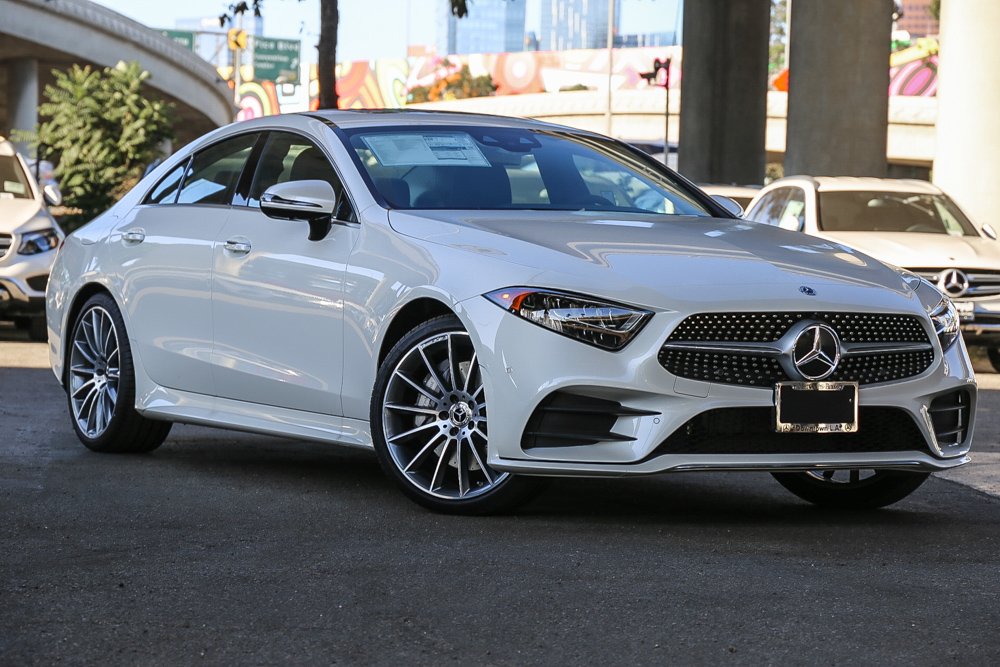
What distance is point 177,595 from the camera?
477cm

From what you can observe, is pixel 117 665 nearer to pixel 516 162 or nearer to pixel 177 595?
pixel 177 595

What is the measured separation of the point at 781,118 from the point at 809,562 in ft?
262

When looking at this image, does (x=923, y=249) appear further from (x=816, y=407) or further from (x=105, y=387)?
(x=816, y=407)

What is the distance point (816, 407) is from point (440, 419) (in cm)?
127

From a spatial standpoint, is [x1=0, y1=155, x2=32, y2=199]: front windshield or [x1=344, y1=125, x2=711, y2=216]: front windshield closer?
[x1=344, y1=125, x2=711, y2=216]: front windshield

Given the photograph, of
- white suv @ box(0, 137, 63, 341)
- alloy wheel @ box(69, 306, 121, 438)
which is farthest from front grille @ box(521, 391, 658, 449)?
white suv @ box(0, 137, 63, 341)

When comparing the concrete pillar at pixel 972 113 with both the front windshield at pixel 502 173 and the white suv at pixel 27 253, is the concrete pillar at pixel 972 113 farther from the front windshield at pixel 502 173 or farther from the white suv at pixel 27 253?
the front windshield at pixel 502 173

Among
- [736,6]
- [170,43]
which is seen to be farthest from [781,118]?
[736,6]

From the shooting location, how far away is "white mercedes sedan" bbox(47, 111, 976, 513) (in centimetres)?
581

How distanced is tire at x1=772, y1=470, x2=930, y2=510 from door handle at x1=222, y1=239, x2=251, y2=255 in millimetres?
2281

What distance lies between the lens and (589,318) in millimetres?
5762

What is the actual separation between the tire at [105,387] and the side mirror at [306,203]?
1505 mm

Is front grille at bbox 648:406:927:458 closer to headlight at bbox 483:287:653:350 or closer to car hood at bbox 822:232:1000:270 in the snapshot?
headlight at bbox 483:287:653:350

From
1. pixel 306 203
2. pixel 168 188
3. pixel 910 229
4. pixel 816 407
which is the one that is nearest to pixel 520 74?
pixel 910 229
